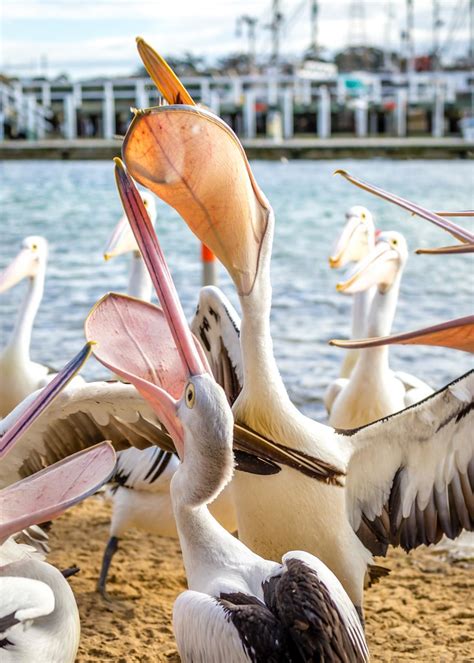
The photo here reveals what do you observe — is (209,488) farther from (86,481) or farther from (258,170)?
(258,170)

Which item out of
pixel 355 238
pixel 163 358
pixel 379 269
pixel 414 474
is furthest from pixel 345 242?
pixel 163 358

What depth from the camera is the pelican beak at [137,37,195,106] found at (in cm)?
221

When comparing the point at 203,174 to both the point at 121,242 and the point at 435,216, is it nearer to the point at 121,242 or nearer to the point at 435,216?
the point at 435,216

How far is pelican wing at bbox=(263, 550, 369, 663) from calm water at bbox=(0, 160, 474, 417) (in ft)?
12.1

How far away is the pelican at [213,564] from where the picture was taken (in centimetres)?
208

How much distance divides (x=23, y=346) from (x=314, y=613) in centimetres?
291

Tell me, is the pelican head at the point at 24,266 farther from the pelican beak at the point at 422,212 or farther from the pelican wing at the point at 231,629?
the pelican wing at the point at 231,629

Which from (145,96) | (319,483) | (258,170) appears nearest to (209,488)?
(319,483)

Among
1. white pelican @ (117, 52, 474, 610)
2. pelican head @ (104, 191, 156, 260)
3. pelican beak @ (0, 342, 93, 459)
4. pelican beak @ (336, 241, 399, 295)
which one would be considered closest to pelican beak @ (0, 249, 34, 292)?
pelican head @ (104, 191, 156, 260)

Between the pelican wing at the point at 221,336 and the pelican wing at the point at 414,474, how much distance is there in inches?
21.4

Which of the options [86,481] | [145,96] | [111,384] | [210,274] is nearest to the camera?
[86,481]

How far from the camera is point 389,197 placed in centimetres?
260

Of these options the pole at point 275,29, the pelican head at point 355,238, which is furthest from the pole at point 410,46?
the pelican head at point 355,238

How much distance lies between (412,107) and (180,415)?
4495cm
